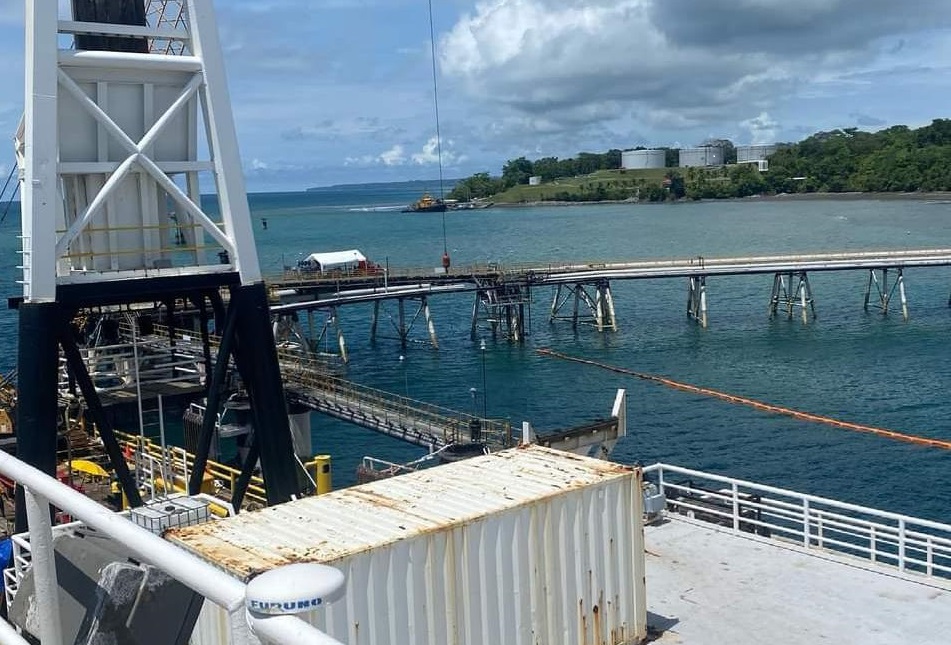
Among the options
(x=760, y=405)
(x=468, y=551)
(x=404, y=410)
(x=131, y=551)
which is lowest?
(x=760, y=405)

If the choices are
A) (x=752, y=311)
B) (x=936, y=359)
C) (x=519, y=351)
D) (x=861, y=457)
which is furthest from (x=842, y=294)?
(x=861, y=457)

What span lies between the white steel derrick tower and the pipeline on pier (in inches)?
1231

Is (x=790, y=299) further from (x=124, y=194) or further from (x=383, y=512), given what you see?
(x=383, y=512)

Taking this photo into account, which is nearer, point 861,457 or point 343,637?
point 343,637

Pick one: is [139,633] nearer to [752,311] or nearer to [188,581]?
[188,581]

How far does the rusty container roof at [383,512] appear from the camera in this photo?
469 inches

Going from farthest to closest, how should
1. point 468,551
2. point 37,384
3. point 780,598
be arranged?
point 780,598
point 37,384
point 468,551

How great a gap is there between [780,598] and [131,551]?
14.9 metres

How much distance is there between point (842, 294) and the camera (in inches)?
4035

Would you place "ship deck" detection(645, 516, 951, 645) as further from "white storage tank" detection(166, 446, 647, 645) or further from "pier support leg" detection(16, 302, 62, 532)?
"pier support leg" detection(16, 302, 62, 532)

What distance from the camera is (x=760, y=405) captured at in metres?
53.2

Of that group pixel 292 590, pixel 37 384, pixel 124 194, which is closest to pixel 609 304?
pixel 124 194

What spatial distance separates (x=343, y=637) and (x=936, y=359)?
64.1 metres

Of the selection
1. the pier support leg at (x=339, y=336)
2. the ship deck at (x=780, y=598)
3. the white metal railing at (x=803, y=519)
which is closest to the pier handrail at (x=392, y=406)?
the white metal railing at (x=803, y=519)
